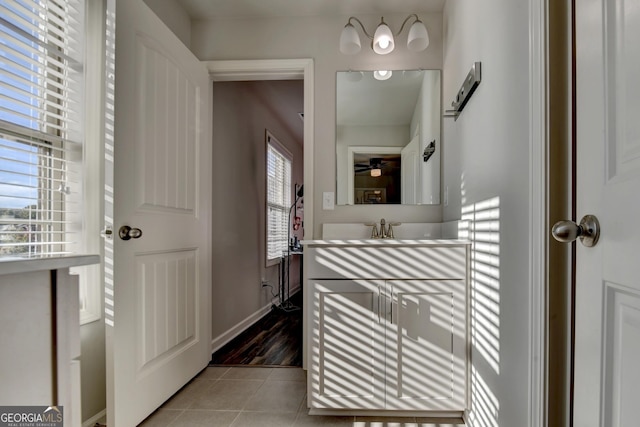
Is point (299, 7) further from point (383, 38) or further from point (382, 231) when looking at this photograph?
point (382, 231)

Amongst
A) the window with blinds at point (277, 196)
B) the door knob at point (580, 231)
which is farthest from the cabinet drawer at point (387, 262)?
the window with blinds at point (277, 196)

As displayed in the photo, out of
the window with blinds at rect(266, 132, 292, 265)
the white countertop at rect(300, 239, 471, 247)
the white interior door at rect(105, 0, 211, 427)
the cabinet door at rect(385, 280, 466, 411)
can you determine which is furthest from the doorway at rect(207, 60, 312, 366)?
the cabinet door at rect(385, 280, 466, 411)

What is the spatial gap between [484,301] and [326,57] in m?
1.84

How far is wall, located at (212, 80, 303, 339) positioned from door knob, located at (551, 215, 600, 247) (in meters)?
2.49

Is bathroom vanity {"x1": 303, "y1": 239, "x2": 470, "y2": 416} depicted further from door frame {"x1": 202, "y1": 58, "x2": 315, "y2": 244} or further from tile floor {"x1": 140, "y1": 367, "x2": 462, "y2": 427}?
door frame {"x1": 202, "y1": 58, "x2": 315, "y2": 244}

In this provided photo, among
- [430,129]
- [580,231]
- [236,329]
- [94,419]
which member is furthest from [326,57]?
[94,419]

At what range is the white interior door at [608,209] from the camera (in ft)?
2.12

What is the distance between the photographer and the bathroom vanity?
1.76m

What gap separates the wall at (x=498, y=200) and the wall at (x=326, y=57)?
54 cm

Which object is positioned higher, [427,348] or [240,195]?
[240,195]

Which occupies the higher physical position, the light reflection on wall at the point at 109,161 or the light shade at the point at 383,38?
the light shade at the point at 383,38

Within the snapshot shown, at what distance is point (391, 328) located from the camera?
5.85 feet

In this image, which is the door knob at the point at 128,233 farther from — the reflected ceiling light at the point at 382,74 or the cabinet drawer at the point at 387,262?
the reflected ceiling light at the point at 382,74

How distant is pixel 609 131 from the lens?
72 centimetres
